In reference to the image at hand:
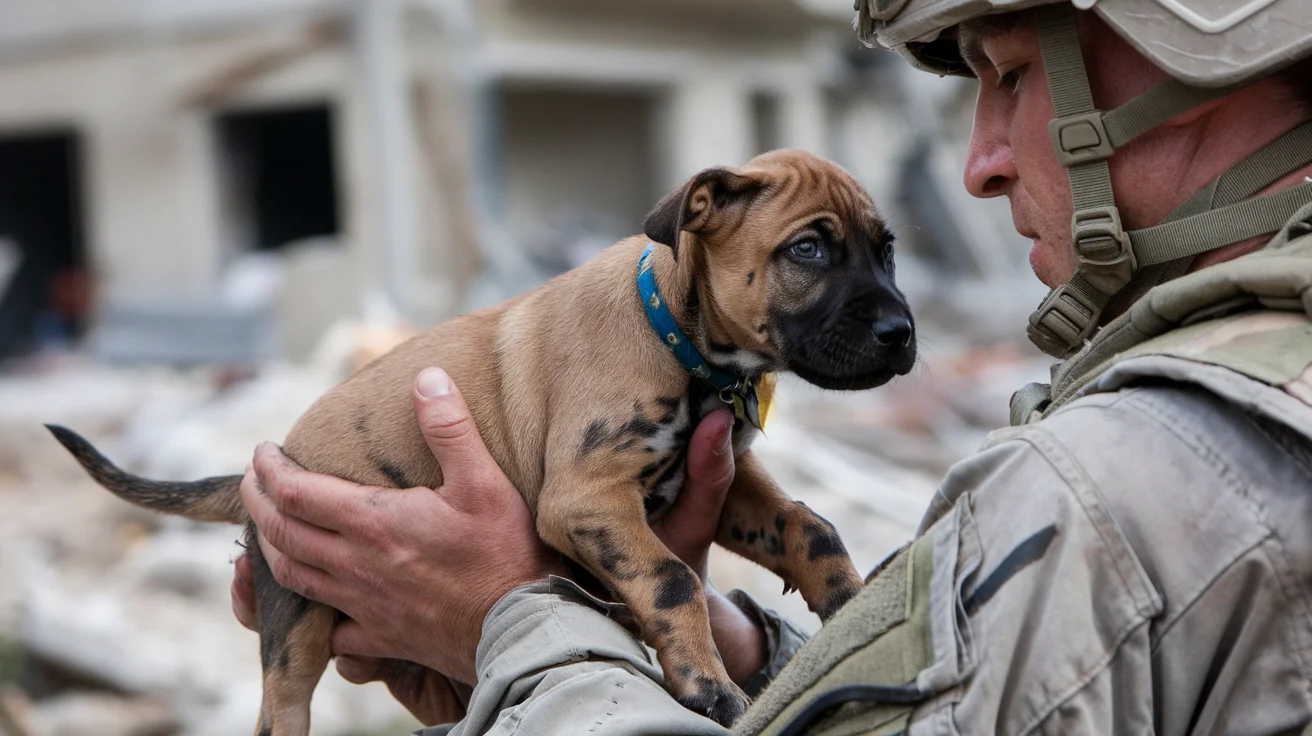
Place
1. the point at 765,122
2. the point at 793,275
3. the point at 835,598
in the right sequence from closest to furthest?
the point at 835,598 → the point at 793,275 → the point at 765,122

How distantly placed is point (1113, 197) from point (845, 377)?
1.18m

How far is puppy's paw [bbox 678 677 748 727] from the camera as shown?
274 cm

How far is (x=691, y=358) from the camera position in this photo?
3303mm

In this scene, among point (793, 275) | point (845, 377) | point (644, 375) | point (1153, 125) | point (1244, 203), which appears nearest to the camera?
point (1244, 203)

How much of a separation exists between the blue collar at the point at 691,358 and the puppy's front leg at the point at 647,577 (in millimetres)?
360

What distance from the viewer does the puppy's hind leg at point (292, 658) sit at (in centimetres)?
342

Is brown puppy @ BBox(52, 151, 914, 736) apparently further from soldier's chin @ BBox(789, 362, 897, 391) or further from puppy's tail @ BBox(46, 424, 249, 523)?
puppy's tail @ BBox(46, 424, 249, 523)

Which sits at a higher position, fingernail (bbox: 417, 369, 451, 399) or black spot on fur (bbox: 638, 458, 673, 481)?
fingernail (bbox: 417, 369, 451, 399)

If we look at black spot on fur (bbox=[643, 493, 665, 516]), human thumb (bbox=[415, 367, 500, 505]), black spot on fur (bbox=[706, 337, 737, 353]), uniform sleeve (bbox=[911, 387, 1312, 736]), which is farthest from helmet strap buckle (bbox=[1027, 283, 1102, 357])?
human thumb (bbox=[415, 367, 500, 505])

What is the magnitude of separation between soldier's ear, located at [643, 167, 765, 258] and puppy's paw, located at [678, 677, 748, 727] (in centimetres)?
101

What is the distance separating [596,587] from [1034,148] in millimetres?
1560

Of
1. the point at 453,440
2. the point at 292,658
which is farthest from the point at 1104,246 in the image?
the point at 292,658

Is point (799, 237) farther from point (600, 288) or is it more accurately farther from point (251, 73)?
point (251, 73)

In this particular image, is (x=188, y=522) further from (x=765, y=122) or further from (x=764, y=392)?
(x=765, y=122)
